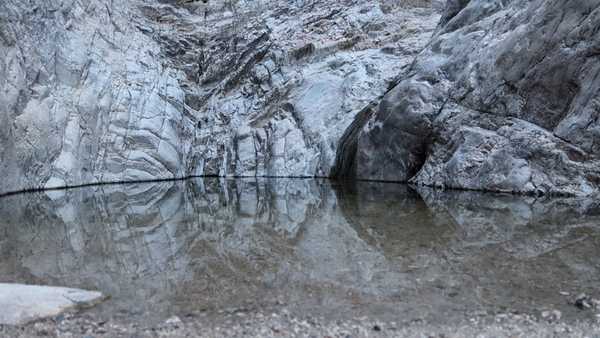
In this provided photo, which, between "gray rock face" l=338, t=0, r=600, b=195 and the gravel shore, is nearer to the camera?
the gravel shore

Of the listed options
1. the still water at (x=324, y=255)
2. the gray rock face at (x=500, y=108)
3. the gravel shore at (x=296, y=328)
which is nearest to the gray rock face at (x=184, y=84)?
the gray rock face at (x=500, y=108)

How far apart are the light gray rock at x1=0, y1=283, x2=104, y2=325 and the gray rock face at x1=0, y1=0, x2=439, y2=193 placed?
11.3 metres

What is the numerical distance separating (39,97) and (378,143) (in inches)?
433

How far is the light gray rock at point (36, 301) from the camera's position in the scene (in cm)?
414

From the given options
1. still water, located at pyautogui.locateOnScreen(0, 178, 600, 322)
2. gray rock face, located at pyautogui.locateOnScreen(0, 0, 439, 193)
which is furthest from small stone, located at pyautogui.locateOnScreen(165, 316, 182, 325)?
gray rock face, located at pyautogui.locateOnScreen(0, 0, 439, 193)

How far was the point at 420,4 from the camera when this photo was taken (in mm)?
22078

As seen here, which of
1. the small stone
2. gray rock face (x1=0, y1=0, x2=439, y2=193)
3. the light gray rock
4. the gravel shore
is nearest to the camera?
the gravel shore

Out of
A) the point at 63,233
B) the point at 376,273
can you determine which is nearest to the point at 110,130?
the point at 63,233

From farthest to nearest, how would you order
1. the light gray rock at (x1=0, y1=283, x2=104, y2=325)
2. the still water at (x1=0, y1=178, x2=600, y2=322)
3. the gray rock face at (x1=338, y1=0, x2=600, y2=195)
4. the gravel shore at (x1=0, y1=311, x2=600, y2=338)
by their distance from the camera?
the gray rock face at (x1=338, y1=0, x2=600, y2=195)
the still water at (x1=0, y1=178, x2=600, y2=322)
the light gray rock at (x1=0, y1=283, x2=104, y2=325)
the gravel shore at (x1=0, y1=311, x2=600, y2=338)

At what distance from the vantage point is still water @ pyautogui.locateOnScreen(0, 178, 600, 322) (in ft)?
14.7

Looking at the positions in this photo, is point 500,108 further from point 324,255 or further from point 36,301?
point 36,301

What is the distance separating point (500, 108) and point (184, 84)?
1531 cm

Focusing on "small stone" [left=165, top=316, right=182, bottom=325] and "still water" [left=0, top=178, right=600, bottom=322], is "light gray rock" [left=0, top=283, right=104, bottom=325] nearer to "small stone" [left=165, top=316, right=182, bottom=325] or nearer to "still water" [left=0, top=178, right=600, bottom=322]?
"still water" [left=0, top=178, right=600, bottom=322]

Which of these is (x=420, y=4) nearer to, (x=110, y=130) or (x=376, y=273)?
(x=110, y=130)
